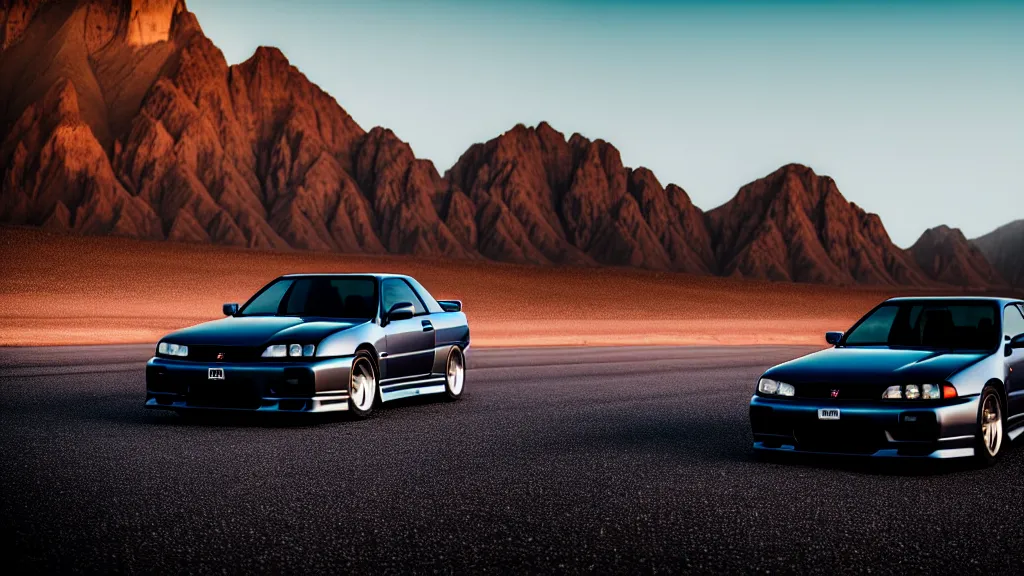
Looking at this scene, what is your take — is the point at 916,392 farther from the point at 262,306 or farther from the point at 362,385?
the point at 262,306

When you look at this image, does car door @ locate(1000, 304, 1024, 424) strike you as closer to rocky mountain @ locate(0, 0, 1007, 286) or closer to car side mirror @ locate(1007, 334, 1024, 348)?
car side mirror @ locate(1007, 334, 1024, 348)

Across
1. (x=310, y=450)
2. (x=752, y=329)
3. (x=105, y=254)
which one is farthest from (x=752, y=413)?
(x=105, y=254)

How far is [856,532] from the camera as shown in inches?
248

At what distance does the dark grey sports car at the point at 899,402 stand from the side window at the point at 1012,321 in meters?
0.10

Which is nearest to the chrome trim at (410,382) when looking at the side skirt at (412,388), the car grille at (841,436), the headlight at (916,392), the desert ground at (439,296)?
the side skirt at (412,388)

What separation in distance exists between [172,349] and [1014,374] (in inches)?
313

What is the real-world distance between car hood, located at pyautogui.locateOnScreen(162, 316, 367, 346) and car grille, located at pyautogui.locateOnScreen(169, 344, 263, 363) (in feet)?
0.14

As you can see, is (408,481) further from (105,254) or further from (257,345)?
(105,254)

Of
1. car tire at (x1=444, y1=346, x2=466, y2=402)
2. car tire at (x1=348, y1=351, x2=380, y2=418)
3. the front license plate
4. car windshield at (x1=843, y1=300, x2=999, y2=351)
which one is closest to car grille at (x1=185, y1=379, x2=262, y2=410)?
car tire at (x1=348, y1=351, x2=380, y2=418)

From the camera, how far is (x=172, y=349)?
11102 millimetres

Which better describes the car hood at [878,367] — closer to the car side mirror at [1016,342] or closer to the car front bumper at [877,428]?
the car front bumper at [877,428]

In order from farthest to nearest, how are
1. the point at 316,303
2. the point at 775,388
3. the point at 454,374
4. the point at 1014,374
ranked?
the point at 454,374 < the point at 316,303 < the point at 1014,374 < the point at 775,388

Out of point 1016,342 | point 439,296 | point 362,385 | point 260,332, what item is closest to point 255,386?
point 260,332

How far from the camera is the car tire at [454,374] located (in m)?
13.6
